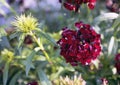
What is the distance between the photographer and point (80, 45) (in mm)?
2232

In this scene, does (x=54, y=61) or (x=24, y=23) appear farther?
(x=54, y=61)

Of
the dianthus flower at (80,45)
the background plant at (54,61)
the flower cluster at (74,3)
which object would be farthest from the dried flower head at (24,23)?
the flower cluster at (74,3)

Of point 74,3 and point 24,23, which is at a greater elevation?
point 74,3

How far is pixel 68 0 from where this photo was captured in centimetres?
247

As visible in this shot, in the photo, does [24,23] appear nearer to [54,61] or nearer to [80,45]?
[80,45]

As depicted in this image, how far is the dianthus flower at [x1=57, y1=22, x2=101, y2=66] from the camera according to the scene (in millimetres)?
2227

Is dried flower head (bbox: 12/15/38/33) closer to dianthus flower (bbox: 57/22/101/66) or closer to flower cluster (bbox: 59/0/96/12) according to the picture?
dianthus flower (bbox: 57/22/101/66)

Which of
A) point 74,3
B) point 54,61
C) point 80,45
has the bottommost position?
point 80,45

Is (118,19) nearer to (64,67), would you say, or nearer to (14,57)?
(64,67)

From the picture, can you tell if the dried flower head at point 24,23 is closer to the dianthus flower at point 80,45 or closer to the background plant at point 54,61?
the background plant at point 54,61

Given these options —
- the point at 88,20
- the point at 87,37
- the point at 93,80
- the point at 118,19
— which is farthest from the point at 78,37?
the point at 88,20

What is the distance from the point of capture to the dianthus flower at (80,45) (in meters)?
2.23

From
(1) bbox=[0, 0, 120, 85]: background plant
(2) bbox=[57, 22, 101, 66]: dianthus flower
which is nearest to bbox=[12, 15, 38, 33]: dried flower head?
(1) bbox=[0, 0, 120, 85]: background plant

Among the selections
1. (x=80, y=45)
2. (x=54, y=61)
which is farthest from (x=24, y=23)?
(x=54, y=61)
